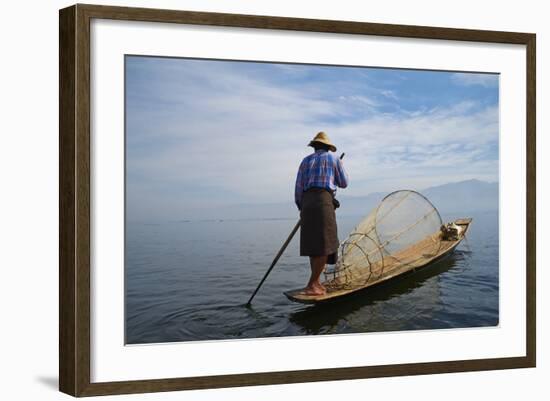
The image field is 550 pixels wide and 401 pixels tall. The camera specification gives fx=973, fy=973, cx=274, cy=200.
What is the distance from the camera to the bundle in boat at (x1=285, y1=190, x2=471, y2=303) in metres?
5.47

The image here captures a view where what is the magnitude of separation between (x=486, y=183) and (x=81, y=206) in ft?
7.80

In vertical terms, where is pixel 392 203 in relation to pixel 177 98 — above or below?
below

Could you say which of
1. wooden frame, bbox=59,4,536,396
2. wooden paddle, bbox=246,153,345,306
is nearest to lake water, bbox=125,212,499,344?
wooden paddle, bbox=246,153,345,306

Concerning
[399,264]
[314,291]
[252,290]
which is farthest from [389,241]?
[252,290]

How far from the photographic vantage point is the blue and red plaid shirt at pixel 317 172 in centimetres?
532

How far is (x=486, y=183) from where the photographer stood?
5.70 metres

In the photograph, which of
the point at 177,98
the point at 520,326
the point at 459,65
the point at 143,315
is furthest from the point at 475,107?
the point at 143,315

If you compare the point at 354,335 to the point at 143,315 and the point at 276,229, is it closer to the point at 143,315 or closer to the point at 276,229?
the point at 276,229

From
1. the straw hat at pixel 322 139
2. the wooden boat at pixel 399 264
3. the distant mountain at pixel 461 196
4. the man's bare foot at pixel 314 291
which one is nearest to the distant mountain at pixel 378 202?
the distant mountain at pixel 461 196

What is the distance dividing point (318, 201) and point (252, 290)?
62cm

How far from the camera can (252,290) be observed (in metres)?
5.18

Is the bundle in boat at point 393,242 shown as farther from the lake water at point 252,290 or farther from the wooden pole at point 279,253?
the wooden pole at point 279,253

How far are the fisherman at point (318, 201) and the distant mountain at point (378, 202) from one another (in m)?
0.07

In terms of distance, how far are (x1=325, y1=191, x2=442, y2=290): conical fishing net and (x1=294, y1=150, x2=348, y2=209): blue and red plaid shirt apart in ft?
1.09
